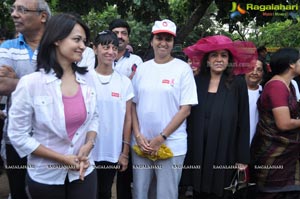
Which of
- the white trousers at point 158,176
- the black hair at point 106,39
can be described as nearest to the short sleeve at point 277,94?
the white trousers at point 158,176

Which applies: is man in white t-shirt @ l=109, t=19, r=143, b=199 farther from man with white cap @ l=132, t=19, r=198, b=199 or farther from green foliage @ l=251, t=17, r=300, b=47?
green foliage @ l=251, t=17, r=300, b=47

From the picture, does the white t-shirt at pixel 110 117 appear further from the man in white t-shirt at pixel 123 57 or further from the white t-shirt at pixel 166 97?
the man in white t-shirt at pixel 123 57

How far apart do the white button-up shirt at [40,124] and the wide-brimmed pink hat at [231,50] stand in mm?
1455

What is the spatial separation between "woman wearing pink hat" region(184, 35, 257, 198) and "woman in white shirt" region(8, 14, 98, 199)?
116 centimetres

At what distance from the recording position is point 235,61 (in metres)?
3.14

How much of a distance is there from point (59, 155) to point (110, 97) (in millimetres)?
965

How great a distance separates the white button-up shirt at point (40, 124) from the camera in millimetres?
1986

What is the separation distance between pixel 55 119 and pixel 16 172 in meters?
0.78

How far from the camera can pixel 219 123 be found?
9.67 ft

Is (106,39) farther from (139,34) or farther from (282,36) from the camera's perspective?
(139,34)

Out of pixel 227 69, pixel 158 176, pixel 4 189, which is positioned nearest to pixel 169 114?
pixel 158 176

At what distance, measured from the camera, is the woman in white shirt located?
1991mm

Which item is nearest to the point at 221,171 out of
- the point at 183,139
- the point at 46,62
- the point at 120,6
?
the point at 183,139

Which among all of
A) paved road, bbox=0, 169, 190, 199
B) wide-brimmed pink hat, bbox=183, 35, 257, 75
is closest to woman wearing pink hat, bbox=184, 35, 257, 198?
wide-brimmed pink hat, bbox=183, 35, 257, 75
